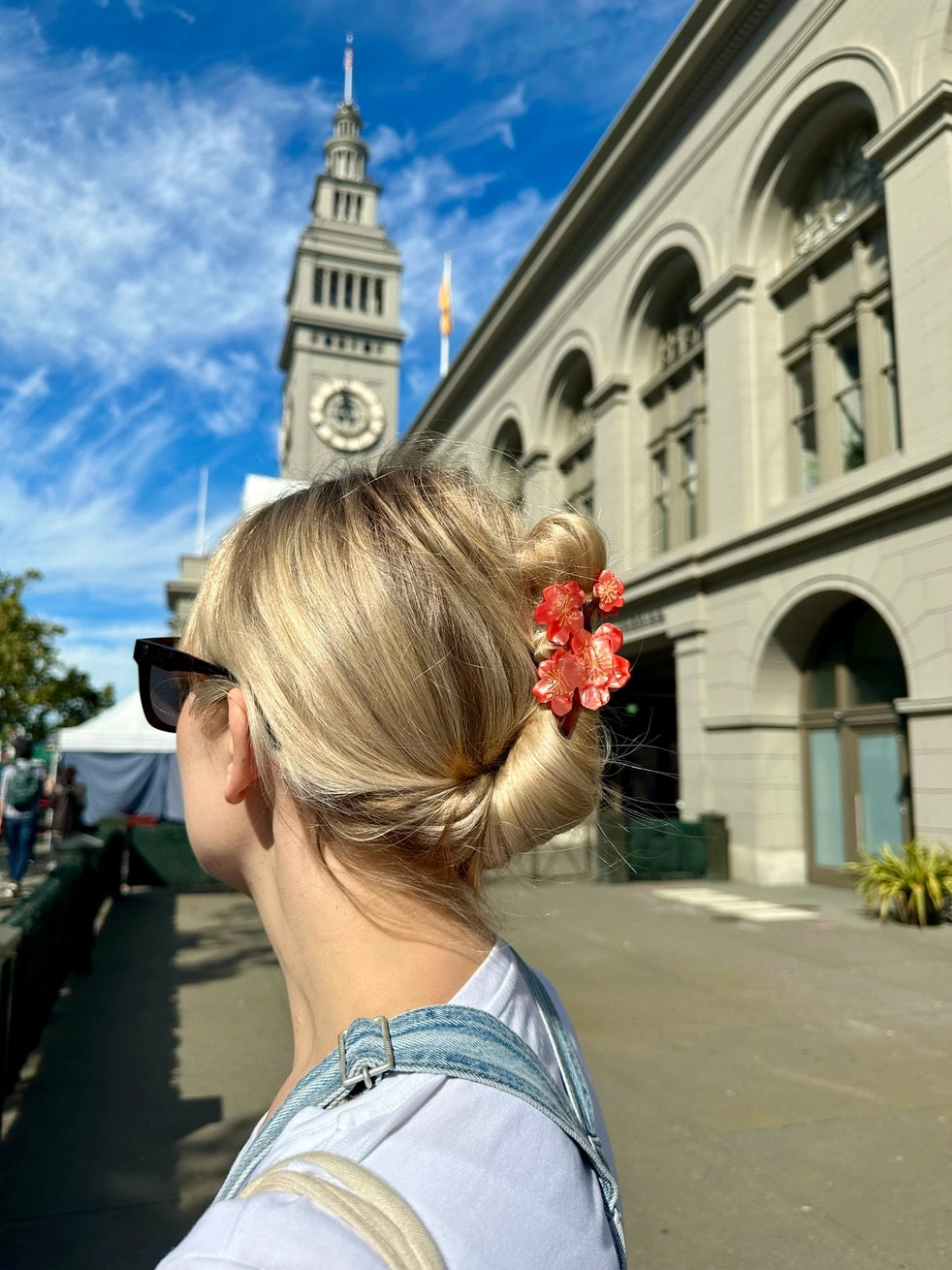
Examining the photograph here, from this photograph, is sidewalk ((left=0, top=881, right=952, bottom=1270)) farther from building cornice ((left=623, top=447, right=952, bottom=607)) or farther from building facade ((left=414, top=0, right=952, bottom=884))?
building cornice ((left=623, top=447, right=952, bottom=607))

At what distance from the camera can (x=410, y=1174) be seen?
30.5 inches

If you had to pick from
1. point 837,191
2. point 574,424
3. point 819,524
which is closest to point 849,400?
point 819,524

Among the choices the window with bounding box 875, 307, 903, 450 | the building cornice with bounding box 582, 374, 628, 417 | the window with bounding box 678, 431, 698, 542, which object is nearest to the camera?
the window with bounding box 875, 307, 903, 450

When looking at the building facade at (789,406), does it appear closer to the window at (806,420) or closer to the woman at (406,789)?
the window at (806,420)

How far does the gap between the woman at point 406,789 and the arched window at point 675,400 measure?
52.9ft

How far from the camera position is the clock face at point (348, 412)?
67.8 meters

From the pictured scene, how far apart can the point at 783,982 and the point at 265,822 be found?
24.7 feet

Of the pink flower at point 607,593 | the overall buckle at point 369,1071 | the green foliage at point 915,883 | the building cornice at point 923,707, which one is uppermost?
the building cornice at point 923,707

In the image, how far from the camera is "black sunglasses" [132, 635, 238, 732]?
124 cm

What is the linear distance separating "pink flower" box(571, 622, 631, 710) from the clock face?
68145mm

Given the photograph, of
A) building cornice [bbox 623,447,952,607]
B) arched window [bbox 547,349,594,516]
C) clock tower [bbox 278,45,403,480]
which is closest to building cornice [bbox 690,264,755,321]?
building cornice [bbox 623,447,952,607]

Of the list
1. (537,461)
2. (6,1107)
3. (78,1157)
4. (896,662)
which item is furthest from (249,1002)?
(537,461)

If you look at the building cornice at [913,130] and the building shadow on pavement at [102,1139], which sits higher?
the building cornice at [913,130]

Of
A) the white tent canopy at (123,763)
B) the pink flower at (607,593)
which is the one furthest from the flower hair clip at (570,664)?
the white tent canopy at (123,763)
